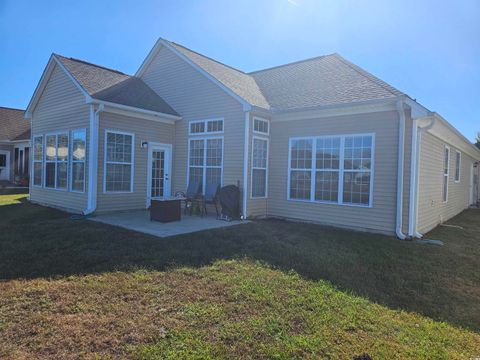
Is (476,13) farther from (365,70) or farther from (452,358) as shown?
(452,358)

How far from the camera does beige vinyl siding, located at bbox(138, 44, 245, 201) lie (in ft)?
30.6

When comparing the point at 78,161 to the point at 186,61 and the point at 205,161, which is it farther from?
Result: the point at 186,61

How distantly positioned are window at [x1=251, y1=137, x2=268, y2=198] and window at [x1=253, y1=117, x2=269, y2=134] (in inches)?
10.3

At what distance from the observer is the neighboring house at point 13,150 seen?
65.9 feet

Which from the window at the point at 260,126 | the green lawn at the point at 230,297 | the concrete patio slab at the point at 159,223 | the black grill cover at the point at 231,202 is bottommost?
the green lawn at the point at 230,297

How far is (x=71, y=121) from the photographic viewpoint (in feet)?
32.1

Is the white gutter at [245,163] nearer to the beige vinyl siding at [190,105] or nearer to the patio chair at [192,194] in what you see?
the beige vinyl siding at [190,105]

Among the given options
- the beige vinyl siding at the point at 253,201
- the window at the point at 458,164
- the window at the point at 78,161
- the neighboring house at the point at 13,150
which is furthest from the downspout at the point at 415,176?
the neighboring house at the point at 13,150

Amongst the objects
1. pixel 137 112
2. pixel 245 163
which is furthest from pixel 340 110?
pixel 137 112

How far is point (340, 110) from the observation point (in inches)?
324

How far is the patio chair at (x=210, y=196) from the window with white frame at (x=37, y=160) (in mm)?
6384

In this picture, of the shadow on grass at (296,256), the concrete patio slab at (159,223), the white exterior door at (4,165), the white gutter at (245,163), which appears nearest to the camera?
the shadow on grass at (296,256)

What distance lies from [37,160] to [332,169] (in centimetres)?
1070

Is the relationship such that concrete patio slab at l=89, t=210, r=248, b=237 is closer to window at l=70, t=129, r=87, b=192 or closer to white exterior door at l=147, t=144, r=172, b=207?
white exterior door at l=147, t=144, r=172, b=207
